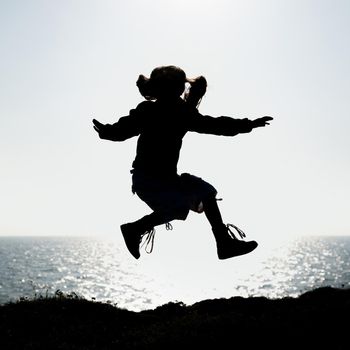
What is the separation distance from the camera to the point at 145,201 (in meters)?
6.83

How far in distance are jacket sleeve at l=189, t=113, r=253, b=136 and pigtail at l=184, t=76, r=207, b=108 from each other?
11.2 inches

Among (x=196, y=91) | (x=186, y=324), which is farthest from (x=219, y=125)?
(x=186, y=324)

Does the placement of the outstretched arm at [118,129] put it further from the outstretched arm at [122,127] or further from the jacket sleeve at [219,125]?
the jacket sleeve at [219,125]

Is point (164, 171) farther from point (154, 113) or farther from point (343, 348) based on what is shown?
point (343, 348)

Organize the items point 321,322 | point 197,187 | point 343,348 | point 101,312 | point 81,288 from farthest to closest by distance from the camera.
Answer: point 81,288, point 101,312, point 321,322, point 343,348, point 197,187

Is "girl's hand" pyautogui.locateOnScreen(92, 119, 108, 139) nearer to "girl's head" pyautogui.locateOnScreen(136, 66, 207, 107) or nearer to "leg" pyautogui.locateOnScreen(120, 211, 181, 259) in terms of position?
"girl's head" pyautogui.locateOnScreen(136, 66, 207, 107)

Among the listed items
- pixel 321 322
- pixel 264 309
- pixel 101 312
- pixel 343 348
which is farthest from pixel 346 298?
pixel 101 312

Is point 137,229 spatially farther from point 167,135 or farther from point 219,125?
point 219,125

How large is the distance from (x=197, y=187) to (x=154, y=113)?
1.21 metres

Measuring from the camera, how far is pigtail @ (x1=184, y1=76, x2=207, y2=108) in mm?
6664

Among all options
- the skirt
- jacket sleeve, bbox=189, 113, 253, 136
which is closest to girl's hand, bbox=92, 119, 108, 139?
the skirt

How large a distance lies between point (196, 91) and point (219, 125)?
64cm

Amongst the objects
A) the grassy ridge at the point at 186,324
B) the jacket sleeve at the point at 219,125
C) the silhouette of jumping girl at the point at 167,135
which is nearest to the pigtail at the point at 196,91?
the silhouette of jumping girl at the point at 167,135

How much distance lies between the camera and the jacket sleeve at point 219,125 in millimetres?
6361
